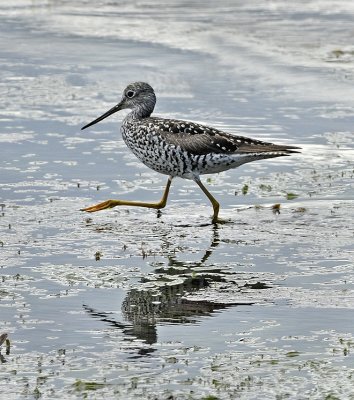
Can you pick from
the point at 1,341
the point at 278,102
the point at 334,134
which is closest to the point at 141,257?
the point at 1,341

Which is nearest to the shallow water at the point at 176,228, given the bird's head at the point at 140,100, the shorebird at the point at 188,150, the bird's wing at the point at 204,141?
the shorebird at the point at 188,150

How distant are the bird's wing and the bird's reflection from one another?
2078 millimetres

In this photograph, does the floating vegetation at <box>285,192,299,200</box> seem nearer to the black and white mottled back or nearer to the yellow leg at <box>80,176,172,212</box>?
the black and white mottled back

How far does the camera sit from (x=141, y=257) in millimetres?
11695

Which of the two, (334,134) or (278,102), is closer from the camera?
(334,134)

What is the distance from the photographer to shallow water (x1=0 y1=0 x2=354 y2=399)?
28.5 ft

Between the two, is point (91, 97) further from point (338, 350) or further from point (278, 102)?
point (338, 350)

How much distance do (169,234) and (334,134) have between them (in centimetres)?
525

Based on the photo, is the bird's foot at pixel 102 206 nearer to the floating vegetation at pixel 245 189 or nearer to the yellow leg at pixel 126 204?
the yellow leg at pixel 126 204

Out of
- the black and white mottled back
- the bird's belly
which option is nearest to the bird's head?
the black and white mottled back

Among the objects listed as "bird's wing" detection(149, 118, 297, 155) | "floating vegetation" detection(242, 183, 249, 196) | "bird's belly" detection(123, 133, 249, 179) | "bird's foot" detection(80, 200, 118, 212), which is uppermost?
→ "bird's wing" detection(149, 118, 297, 155)

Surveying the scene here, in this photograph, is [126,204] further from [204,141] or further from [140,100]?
[140,100]

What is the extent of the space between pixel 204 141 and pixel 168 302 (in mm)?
3668

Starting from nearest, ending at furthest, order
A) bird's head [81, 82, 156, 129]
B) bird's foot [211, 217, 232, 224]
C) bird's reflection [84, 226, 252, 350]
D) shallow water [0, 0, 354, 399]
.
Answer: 1. shallow water [0, 0, 354, 399]
2. bird's reflection [84, 226, 252, 350]
3. bird's foot [211, 217, 232, 224]
4. bird's head [81, 82, 156, 129]
